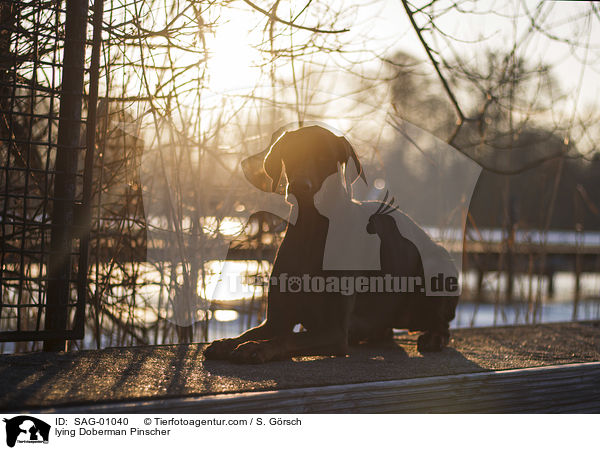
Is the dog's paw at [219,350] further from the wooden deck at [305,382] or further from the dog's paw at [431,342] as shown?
the dog's paw at [431,342]

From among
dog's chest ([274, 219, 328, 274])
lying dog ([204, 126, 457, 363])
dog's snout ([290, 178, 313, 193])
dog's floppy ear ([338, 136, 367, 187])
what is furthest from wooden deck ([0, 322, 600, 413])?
dog's floppy ear ([338, 136, 367, 187])

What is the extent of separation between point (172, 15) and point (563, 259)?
47.5ft

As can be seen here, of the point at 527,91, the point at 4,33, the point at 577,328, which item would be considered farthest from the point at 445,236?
the point at 4,33

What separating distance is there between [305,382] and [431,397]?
1.64 feet

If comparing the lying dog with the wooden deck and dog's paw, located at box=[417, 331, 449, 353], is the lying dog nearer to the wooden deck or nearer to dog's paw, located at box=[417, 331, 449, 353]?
the wooden deck

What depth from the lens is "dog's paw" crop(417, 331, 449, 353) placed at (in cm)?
296

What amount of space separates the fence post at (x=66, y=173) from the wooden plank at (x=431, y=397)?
992 mm

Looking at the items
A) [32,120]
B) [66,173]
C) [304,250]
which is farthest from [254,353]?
[32,120]

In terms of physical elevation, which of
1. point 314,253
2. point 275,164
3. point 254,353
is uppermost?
point 275,164

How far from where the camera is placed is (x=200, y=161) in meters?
3.46

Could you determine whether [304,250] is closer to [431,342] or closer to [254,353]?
[254,353]
